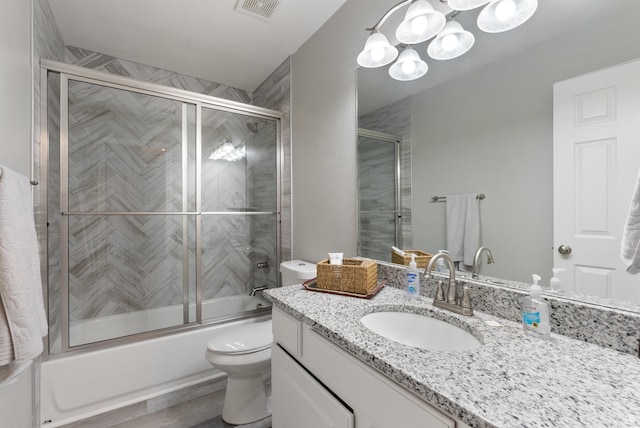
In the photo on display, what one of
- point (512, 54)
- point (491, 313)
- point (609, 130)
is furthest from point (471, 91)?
point (491, 313)

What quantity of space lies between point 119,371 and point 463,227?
2.12 m

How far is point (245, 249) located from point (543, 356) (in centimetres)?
223

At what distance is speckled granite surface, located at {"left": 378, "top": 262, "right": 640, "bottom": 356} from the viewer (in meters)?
0.72

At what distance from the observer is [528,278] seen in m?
0.96

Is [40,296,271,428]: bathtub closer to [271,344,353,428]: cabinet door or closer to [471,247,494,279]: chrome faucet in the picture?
[271,344,353,428]: cabinet door

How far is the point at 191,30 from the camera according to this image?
1.96m

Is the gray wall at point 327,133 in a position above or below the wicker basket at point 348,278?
above

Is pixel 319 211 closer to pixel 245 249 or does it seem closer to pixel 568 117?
pixel 245 249

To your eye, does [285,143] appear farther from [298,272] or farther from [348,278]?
[348,278]

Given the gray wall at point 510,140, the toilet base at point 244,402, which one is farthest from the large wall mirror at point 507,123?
the toilet base at point 244,402

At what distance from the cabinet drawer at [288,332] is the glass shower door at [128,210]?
4.08 feet

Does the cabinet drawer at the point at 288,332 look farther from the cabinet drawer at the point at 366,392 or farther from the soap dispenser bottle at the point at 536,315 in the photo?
the soap dispenser bottle at the point at 536,315

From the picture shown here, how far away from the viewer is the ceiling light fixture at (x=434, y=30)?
99 centimetres

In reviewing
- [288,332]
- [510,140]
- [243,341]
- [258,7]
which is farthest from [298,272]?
[258,7]
